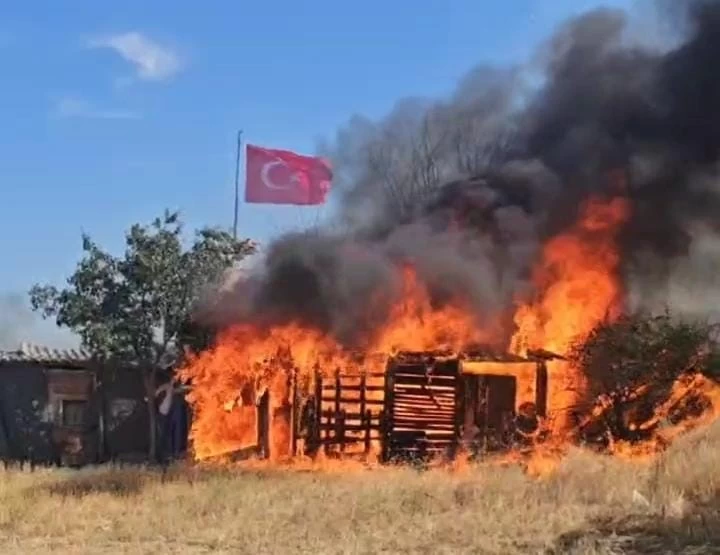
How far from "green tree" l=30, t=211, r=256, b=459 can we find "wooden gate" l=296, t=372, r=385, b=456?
5.52 meters

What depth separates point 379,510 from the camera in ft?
49.3

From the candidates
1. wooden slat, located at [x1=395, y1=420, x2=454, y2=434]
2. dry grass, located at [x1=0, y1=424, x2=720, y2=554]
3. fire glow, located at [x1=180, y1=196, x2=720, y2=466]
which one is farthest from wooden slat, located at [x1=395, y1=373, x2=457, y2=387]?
dry grass, located at [x1=0, y1=424, x2=720, y2=554]

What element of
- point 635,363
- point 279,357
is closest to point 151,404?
point 279,357

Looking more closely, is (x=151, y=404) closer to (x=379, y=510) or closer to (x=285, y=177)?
(x=285, y=177)

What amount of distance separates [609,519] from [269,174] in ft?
68.1

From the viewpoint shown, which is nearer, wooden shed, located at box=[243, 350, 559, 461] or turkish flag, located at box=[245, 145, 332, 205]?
wooden shed, located at box=[243, 350, 559, 461]

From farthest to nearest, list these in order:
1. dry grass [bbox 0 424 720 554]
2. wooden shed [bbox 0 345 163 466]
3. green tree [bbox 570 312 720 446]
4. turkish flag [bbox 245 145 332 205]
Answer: turkish flag [bbox 245 145 332 205] < wooden shed [bbox 0 345 163 466] < green tree [bbox 570 312 720 446] < dry grass [bbox 0 424 720 554]

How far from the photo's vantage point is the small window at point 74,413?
90.8ft

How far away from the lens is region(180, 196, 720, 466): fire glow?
21031mm

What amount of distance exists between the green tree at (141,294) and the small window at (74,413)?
2321 mm

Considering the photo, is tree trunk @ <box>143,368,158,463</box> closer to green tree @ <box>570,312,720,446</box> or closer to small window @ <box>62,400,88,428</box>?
small window @ <box>62,400,88,428</box>

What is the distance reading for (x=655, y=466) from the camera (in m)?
17.1

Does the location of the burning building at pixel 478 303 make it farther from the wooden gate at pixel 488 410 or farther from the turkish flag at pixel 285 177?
the turkish flag at pixel 285 177

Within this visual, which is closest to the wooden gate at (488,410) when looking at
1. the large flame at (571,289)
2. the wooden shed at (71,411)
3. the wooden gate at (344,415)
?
the large flame at (571,289)
